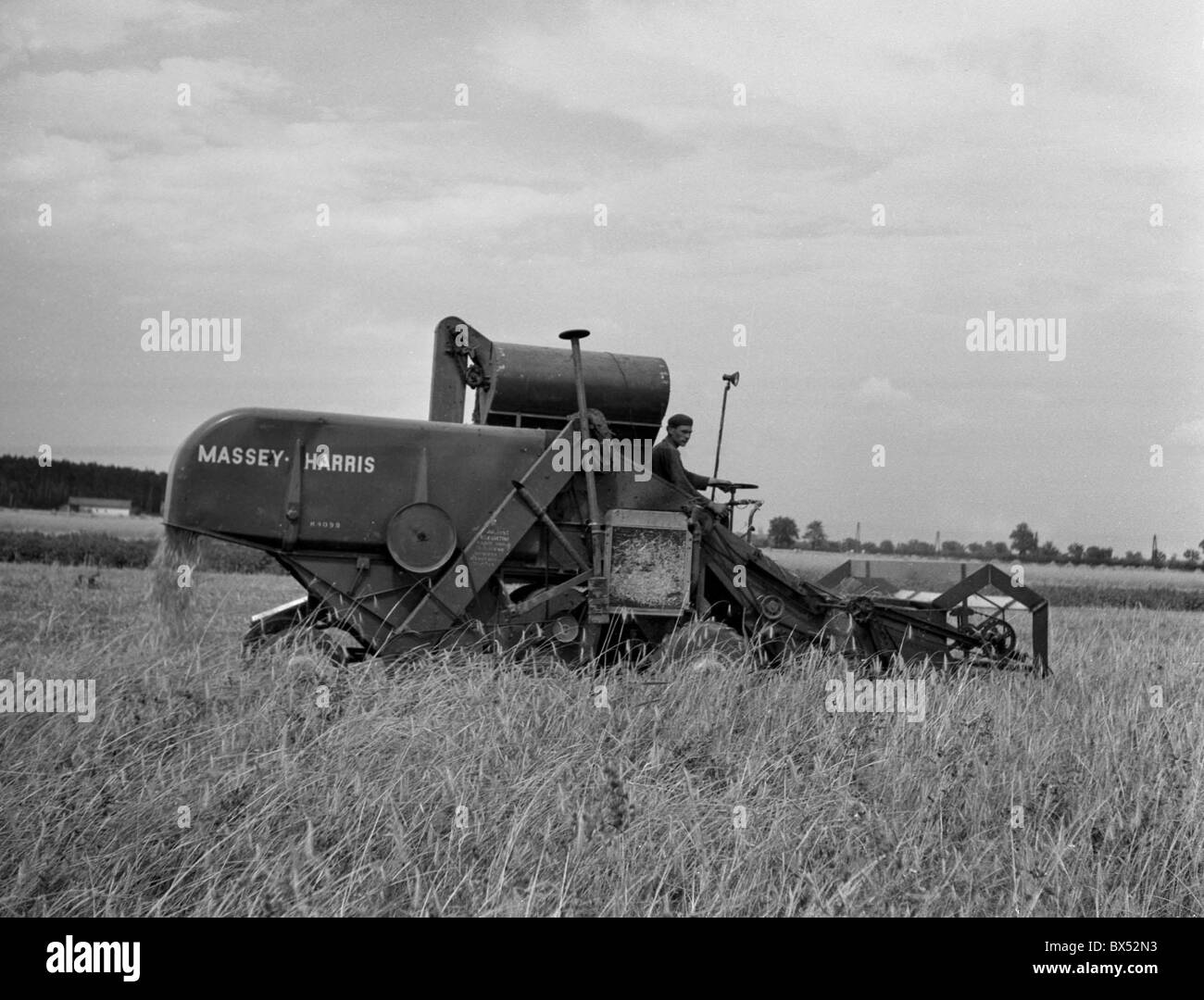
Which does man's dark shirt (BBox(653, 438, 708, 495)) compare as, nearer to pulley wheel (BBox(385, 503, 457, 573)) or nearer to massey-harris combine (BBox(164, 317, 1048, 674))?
massey-harris combine (BBox(164, 317, 1048, 674))

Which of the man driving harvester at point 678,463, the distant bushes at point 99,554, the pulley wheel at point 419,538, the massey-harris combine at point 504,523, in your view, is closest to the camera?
the massey-harris combine at point 504,523

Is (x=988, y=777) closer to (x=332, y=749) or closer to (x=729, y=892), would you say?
(x=729, y=892)

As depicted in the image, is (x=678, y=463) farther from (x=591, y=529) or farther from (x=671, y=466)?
(x=591, y=529)

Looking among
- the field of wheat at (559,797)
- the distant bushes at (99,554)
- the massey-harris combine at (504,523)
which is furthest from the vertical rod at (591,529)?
the distant bushes at (99,554)

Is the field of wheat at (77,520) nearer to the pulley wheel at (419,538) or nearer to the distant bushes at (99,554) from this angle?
the distant bushes at (99,554)

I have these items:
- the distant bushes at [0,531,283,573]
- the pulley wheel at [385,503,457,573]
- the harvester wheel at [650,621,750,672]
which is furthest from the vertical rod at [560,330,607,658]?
the distant bushes at [0,531,283,573]

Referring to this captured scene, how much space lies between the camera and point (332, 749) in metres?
Result: 5.53

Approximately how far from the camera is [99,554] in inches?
1033

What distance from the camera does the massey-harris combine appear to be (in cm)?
803

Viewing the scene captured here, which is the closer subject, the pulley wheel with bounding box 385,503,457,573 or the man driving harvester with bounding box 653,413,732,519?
the pulley wheel with bounding box 385,503,457,573

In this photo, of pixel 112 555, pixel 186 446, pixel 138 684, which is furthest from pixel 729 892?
pixel 112 555

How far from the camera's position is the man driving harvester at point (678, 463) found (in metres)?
8.85

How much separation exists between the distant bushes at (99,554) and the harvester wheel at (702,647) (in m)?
17.7

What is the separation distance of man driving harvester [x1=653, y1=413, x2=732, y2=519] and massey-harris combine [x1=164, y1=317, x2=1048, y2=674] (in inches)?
2.7
